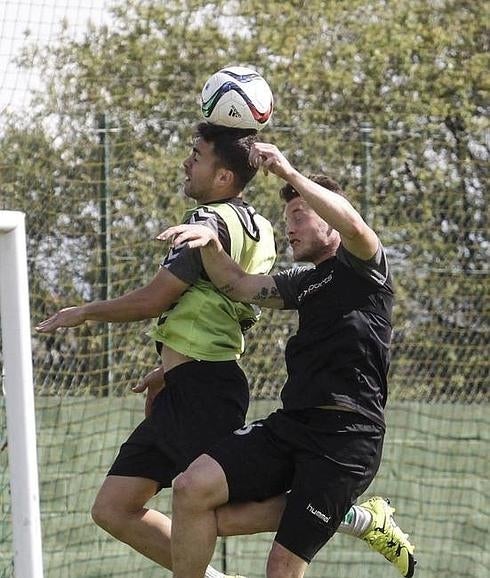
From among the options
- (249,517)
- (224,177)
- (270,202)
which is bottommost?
(249,517)

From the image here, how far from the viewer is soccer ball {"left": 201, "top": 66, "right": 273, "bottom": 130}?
5629mm

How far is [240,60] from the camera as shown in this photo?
9289mm

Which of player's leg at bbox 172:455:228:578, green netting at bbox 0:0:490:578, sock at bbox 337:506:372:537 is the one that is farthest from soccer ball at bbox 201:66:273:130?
green netting at bbox 0:0:490:578

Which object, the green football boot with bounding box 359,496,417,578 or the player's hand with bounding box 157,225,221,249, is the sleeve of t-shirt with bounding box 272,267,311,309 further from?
the green football boot with bounding box 359,496,417,578

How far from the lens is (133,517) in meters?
5.96

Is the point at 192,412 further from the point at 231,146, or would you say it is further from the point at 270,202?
the point at 270,202

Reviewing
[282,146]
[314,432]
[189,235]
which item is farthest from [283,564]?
[282,146]

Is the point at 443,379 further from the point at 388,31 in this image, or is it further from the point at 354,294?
the point at 354,294

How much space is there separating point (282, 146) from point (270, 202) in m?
0.35

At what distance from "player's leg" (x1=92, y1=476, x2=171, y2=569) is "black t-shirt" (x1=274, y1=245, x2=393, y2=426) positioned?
2.68 ft

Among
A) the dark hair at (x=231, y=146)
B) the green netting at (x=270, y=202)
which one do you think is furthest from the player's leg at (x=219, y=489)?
the green netting at (x=270, y=202)

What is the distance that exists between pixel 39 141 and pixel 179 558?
3363mm

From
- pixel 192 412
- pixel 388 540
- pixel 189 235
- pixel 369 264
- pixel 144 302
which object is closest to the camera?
pixel 189 235

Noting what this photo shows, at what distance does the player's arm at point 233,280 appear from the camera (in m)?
5.54
